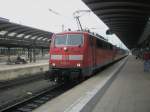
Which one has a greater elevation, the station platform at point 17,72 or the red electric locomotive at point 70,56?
the red electric locomotive at point 70,56

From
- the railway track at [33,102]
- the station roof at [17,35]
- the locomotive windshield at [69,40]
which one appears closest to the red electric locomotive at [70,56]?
the locomotive windshield at [69,40]

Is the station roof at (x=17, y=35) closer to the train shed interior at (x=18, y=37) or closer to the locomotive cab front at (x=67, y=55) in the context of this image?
the train shed interior at (x=18, y=37)

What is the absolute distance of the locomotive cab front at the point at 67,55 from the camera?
17.3 m

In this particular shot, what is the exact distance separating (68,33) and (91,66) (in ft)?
8.18

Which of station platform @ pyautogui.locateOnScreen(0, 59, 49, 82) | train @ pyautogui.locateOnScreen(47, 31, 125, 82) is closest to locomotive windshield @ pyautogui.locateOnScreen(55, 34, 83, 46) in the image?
train @ pyautogui.locateOnScreen(47, 31, 125, 82)

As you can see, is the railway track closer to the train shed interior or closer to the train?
the train

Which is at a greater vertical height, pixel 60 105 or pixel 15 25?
pixel 15 25

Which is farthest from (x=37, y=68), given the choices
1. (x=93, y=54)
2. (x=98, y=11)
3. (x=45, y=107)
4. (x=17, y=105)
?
(x=45, y=107)

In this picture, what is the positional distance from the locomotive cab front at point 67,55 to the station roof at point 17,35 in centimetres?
760

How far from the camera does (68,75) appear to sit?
56.2 ft

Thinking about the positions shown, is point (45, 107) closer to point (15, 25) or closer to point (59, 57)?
point (59, 57)

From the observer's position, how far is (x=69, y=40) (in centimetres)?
1802

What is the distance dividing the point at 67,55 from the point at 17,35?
65.8 feet

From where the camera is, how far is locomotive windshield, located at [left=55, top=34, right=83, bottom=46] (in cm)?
1792
